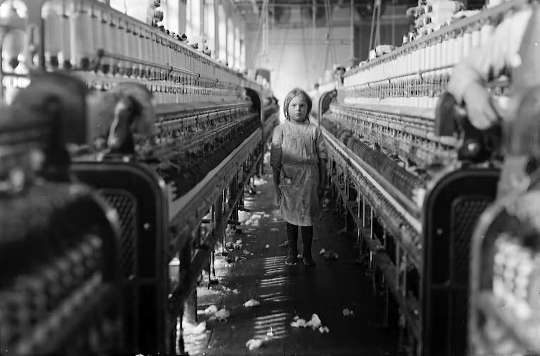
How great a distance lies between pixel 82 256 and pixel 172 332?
1.29 m

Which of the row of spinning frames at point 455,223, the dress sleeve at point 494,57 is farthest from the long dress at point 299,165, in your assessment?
the dress sleeve at point 494,57

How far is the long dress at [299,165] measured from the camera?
228 inches

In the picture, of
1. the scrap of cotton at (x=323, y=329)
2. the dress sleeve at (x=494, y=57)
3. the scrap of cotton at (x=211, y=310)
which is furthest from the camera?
the scrap of cotton at (x=211, y=310)

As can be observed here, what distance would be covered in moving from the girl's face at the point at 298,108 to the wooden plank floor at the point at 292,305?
1291 millimetres

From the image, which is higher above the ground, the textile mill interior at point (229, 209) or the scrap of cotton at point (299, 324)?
the textile mill interior at point (229, 209)

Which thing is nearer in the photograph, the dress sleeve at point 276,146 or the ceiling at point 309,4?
the dress sleeve at point 276,146

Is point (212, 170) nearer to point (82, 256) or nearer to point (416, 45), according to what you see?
point (416, 45)

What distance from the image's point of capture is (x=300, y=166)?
586 cm

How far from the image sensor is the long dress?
580 cm

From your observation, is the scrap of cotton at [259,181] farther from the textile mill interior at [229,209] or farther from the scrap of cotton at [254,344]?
the scrap of cotton at [254,344]

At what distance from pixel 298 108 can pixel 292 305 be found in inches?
72.6

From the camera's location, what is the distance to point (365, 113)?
7363mm

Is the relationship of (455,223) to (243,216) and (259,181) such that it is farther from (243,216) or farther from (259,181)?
(259,181)

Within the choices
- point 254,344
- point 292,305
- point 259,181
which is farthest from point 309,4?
point 254,344
